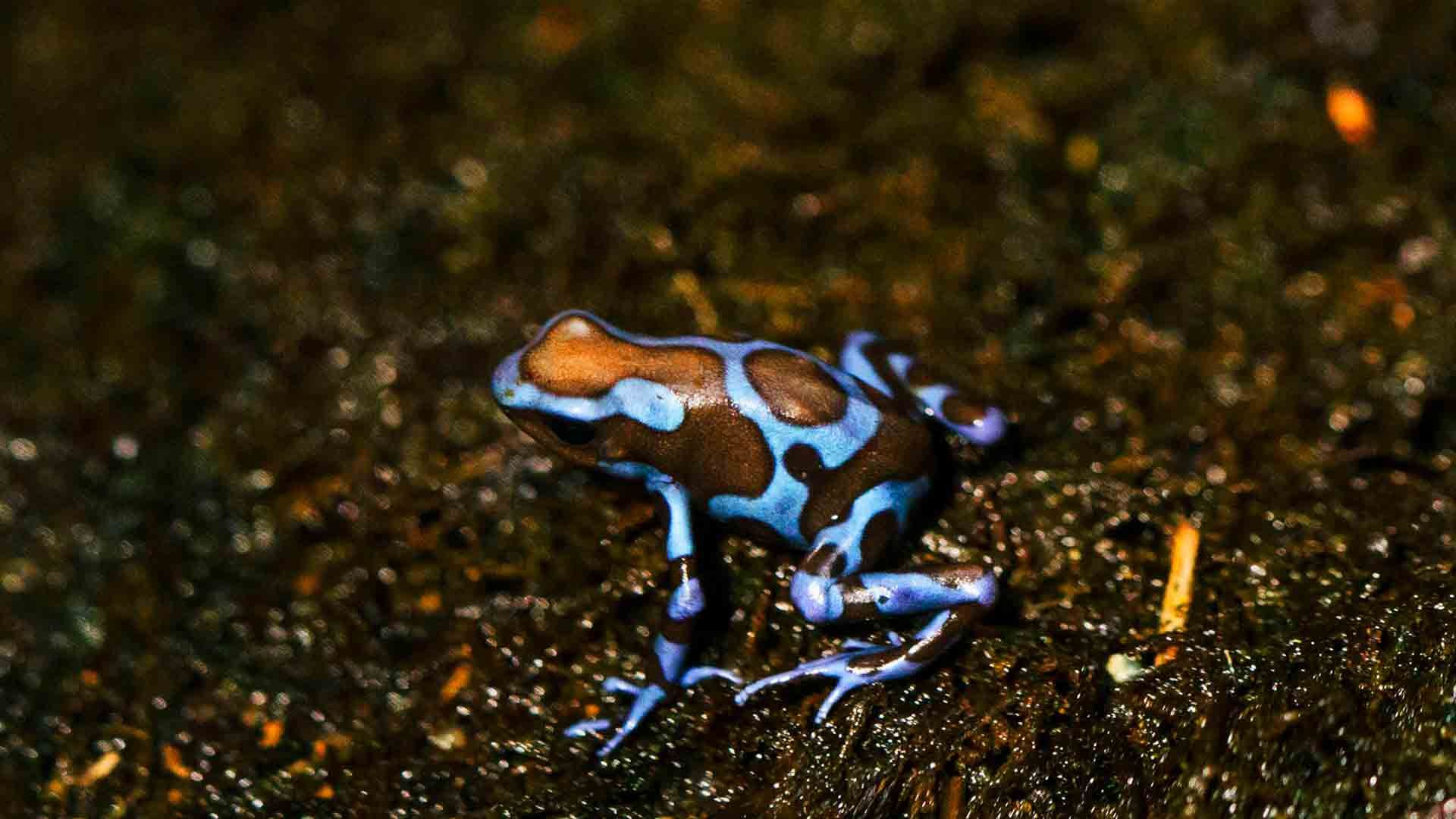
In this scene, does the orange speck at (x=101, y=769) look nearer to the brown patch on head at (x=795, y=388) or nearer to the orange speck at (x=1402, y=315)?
the brown patch on head at (x=795, y=388)

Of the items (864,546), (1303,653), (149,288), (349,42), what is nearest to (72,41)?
(349,42)

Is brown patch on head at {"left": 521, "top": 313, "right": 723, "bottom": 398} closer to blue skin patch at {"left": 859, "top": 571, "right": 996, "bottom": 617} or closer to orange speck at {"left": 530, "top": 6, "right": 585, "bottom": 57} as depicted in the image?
blue skin patch at {"left": 859, "top": 571, "right": 996, "bottom": 617}

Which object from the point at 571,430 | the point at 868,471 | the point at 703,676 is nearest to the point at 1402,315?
the point at 868,471

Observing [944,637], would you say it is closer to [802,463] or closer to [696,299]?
[802,463]

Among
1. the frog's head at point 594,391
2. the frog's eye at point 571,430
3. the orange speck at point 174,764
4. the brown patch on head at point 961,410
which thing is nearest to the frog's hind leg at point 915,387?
the brown patch on head at point 961,410

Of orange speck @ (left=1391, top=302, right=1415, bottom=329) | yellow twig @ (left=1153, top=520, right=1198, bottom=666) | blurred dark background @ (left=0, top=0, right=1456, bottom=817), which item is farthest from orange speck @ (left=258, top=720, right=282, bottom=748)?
orange speck @ (left=1391, top=302, right=1415, bottom=329)

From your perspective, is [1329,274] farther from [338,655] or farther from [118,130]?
[118,130]
